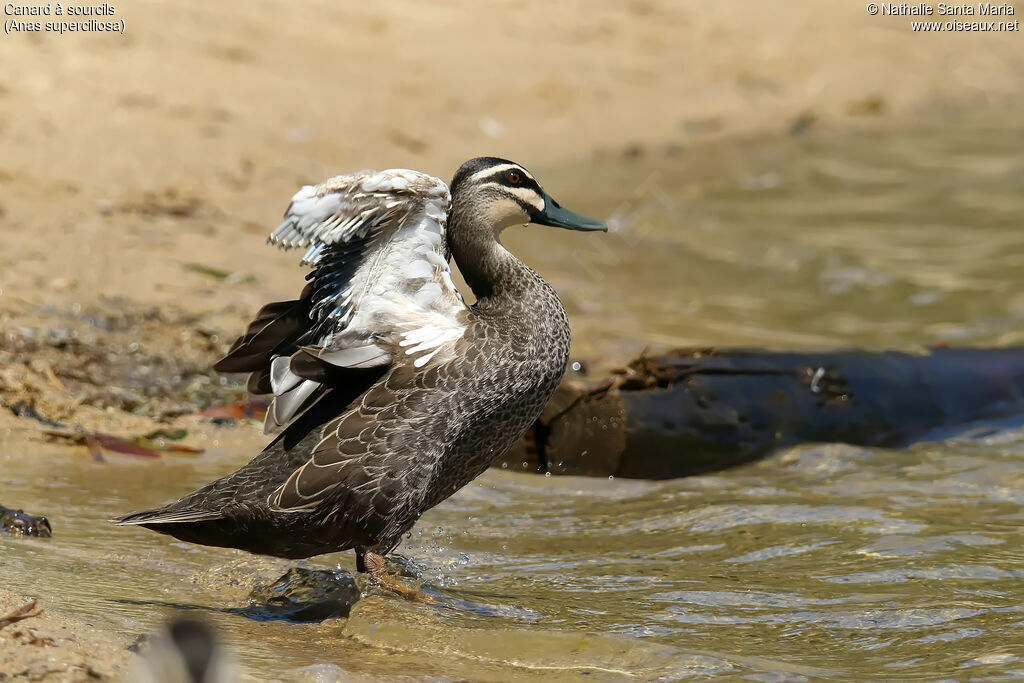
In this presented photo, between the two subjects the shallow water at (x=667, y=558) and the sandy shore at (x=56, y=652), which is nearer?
the sandy shore at (x=56, y=652)

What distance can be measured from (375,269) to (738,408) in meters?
2.25

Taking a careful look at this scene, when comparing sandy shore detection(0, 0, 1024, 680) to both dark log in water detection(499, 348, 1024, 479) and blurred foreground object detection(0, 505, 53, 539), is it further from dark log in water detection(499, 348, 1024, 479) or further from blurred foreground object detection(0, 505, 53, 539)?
dark log in water detection(499, 348, 1024, 479)

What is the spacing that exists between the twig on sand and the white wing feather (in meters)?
1.38

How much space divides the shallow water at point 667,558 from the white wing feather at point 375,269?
0.89 metres

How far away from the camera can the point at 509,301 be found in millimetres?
4469

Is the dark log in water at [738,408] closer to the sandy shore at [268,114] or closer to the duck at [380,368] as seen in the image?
the duck at [380,368]

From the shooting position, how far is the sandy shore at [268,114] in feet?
21.5

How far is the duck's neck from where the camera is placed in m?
4.51

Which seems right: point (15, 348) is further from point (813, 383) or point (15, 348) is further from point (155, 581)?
point (813, 383)

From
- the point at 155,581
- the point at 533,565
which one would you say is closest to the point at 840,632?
the point at 533,565

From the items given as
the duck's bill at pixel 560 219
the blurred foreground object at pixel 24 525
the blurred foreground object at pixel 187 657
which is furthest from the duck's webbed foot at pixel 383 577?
the blurred foreground object at pixel 187 657

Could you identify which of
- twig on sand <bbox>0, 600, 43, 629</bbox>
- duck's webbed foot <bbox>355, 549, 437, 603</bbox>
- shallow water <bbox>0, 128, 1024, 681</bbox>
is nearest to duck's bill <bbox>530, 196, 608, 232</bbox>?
shallow water <bbox>0, 128, 1024, 681</bbox>

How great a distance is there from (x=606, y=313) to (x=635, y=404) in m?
2.94

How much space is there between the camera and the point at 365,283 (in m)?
4.32
